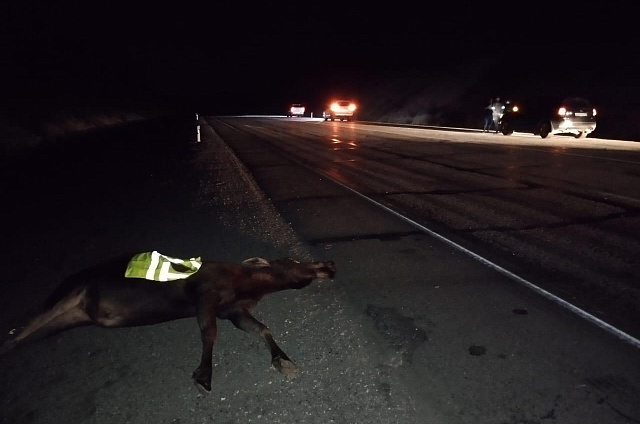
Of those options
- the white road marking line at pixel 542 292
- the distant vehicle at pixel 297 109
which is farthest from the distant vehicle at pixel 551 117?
the distant vehicle at pixel 297 109

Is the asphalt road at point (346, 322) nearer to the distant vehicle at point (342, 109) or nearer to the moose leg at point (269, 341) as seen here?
the moose leg at point (269, 341)

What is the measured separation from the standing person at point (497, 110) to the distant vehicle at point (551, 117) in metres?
0.24

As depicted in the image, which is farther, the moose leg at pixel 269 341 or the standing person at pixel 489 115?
the standing person at pixel 489 115

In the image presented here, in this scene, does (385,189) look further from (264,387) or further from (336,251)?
(264,387)

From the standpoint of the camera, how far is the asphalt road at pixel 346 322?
2.89 m

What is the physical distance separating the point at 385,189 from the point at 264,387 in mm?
7162

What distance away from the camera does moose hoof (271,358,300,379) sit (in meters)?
3.16

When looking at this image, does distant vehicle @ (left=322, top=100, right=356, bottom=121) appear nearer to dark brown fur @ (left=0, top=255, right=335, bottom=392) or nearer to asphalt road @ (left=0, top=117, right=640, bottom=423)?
asphalt road @ (left=0, top=117, right=640, bottom=423)

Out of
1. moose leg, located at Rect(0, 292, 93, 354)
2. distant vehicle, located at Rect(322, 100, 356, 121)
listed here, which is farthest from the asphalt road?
distant vehicle, located at Rect(322, 100, 356, 121)

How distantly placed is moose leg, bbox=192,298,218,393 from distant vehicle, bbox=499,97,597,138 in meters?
21.2

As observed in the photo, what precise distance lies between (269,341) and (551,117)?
21.5m

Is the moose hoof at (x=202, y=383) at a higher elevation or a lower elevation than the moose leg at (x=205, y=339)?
lower

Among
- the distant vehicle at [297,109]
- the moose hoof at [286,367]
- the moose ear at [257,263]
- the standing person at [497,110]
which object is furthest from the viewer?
the distant vehicle at [297,109]

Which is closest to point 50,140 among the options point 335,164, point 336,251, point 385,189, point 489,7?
point 335,164
